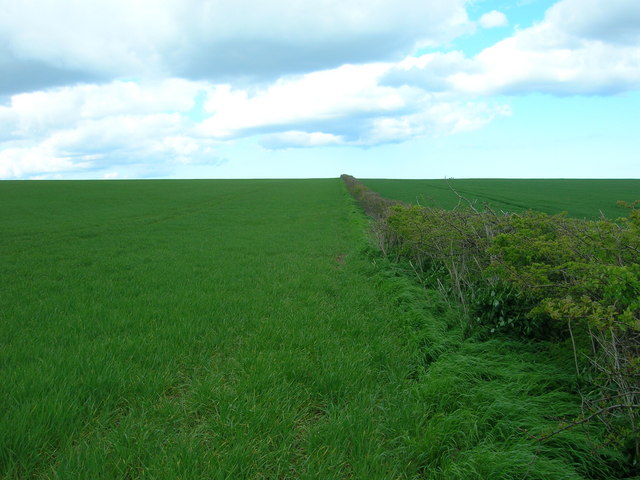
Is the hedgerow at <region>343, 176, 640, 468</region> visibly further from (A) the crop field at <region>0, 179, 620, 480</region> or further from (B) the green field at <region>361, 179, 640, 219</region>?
(B) the green field at <region>361, 179, 640, 219</region>

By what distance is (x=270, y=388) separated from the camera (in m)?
3.75

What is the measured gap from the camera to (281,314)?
20.0ft

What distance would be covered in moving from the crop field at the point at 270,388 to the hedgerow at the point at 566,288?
0.24 m

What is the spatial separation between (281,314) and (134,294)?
2.96 m

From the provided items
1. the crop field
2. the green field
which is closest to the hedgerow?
the crop field

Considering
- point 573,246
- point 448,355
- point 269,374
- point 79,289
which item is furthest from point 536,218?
point 79,289

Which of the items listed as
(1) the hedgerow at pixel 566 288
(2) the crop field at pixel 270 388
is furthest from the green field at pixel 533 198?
(2) the crop field at pixel 270 388

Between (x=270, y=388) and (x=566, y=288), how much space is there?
2.91m

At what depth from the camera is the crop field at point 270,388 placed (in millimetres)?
2830

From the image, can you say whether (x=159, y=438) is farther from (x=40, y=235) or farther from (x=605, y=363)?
(x=40, y=235)

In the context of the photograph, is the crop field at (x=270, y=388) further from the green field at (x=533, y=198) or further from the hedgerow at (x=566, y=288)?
the green field at (x=533, y=198)

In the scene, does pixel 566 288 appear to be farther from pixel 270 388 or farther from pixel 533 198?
pixel 533 198

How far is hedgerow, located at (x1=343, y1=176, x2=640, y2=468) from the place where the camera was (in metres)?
2.84

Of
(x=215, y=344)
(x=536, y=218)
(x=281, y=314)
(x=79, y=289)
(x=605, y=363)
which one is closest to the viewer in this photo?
(x=605, y=363)
